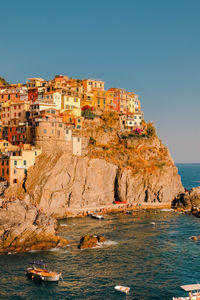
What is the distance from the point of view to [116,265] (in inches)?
2409

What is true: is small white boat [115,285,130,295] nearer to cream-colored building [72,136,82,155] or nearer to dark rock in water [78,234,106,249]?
dark rock in water [78,234,106,249]

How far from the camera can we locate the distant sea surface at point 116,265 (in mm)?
51219

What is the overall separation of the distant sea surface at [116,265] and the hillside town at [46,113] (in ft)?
84.3

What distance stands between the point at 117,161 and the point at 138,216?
23.2 metres

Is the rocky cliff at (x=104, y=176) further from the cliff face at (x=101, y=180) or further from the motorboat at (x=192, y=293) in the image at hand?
the motorboat at (x=192, y=293)

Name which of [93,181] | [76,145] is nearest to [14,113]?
[76,145]

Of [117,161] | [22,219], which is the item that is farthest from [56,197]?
[117,161]

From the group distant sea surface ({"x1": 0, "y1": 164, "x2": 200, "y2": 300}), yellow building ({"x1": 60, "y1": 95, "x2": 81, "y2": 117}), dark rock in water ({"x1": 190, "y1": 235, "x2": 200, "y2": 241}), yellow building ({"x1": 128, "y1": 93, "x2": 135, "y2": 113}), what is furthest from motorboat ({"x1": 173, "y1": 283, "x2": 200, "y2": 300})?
yellow building ({"x1": 128, "y1": 93, "x2": 135, "y2": 113})

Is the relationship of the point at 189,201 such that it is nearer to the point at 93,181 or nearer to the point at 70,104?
the point at 93,181

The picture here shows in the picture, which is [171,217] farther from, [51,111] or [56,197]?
[51,111]

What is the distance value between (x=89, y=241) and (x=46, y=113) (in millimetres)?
51834

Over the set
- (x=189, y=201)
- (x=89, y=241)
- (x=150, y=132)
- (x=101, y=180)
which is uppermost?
(x=150, y=132)

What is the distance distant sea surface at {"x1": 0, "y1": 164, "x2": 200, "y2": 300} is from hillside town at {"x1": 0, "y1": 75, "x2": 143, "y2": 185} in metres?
25.7

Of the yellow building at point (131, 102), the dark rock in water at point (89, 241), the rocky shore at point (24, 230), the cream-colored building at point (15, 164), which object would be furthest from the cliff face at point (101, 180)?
the dark rock in water at point (89, 241)
